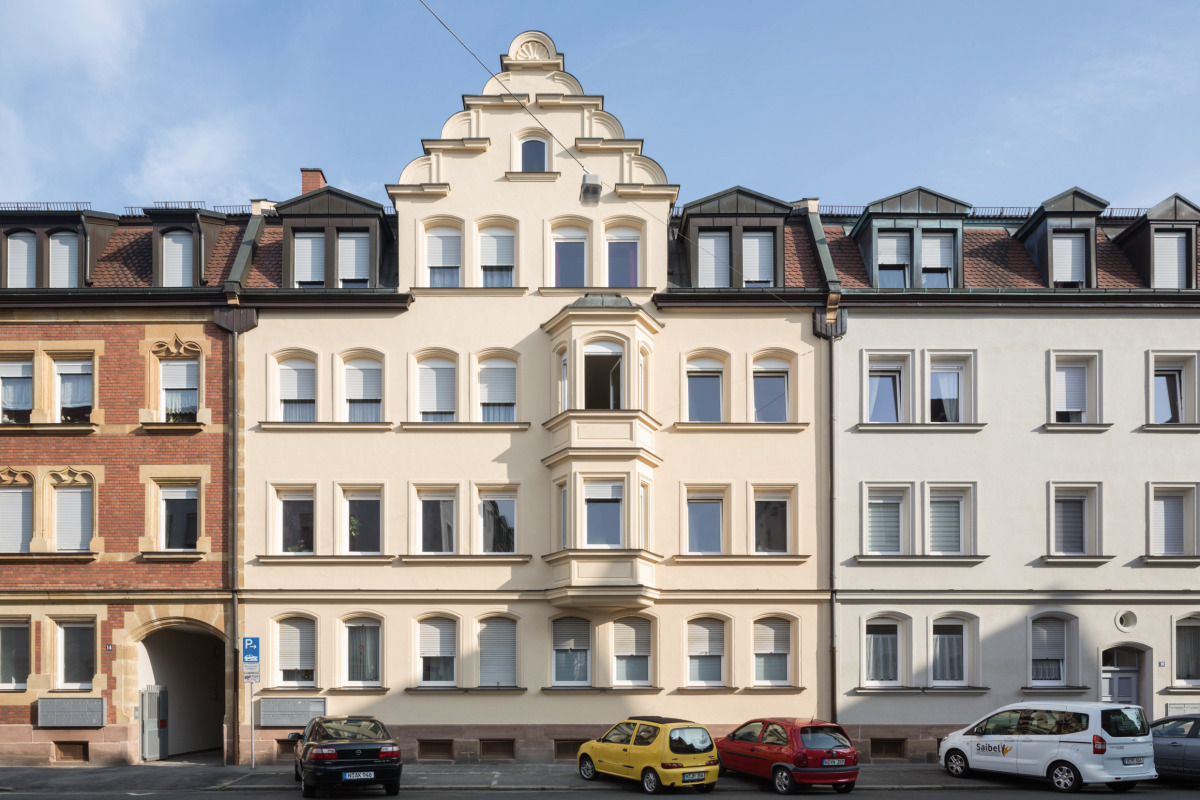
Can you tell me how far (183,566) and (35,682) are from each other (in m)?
4.34

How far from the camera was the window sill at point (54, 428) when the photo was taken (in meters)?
25.8

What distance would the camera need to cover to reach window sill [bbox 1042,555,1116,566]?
25688mm

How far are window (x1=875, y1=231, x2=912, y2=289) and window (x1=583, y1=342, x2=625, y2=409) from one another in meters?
7.44

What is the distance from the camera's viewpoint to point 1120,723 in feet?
67.9

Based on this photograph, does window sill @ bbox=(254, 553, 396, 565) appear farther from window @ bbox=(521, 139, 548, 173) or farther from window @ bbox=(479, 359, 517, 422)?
window @ bbox=(521, 139, 548, 173)

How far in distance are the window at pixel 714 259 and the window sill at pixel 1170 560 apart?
40.4ft

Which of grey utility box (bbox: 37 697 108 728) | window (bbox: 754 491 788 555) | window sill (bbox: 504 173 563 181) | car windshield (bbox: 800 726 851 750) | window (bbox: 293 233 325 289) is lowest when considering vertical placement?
grey utility box (bbox: 37 697 108 728)

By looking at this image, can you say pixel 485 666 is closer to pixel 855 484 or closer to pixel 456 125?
pixel 855 484

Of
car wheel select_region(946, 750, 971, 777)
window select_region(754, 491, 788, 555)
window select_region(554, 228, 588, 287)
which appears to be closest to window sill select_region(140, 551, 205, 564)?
window select_region(554, 228, 588, 287)

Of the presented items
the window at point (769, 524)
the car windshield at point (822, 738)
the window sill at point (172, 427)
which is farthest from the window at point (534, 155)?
the car windshield at point (822, 738)

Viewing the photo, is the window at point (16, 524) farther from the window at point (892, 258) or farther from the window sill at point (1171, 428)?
the window sill at point (1171, 428)

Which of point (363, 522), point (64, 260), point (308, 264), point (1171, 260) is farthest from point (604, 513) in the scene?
point (1171, 260)

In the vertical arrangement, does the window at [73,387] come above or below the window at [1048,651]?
above

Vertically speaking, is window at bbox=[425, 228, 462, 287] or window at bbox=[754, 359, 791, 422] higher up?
window at bbox=[425, 228, 462, 287]
